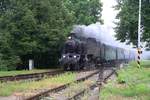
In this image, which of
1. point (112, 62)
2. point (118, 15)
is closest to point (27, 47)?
point (118, 15)

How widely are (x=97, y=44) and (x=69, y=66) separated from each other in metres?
6.27

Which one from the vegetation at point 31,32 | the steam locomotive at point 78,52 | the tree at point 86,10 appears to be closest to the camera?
the steam locomotive at point 78,52

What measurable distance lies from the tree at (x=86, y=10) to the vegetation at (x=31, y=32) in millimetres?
24420

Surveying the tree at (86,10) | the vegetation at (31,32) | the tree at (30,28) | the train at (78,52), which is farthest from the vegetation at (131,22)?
the tree at (86,10)

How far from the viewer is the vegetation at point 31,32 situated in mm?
43875

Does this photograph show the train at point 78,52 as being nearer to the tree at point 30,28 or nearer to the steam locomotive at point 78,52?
the steam locomotive at point 78,52

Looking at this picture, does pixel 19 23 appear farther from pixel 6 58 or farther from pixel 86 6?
pixel 86 6

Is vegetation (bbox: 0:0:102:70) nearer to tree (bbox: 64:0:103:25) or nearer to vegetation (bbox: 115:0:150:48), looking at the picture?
vegetation (bbox: 115:0:150:48)

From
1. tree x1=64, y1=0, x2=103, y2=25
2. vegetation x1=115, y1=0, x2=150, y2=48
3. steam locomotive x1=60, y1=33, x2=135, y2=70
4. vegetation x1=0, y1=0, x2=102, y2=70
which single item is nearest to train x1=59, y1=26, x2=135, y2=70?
steam locomotive x1=60, y1=33, x2=135, y2=70

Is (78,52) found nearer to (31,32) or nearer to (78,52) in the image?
(78,52)

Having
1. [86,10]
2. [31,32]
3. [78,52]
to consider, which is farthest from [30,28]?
[86,10]

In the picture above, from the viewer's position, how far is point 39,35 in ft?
151

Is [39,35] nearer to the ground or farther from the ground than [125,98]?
farther from the ground

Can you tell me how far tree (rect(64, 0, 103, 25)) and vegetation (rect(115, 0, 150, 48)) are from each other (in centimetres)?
2291
